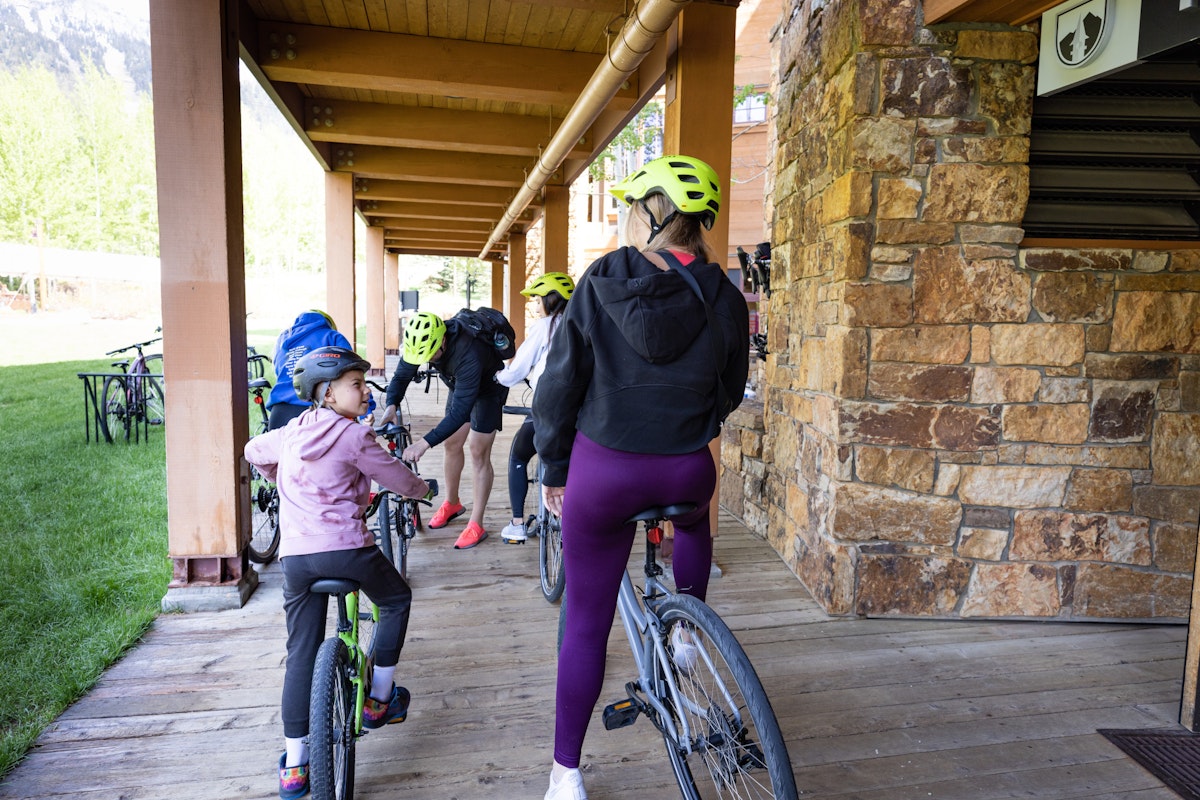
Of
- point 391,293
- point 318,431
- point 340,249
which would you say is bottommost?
point 318,431

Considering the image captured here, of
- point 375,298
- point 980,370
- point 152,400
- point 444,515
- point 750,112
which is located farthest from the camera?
point 750,112

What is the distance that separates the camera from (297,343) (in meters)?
3.70

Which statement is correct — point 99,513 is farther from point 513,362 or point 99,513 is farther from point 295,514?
point 295,514

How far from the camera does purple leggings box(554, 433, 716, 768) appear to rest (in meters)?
1.87

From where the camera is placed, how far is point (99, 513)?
6.07 meters

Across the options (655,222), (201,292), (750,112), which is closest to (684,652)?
(655,222)

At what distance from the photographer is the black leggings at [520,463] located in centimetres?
439

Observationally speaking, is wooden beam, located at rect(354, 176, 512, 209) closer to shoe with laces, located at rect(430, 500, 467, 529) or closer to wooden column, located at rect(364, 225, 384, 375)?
wooden column, located at rect(364, 225, 384, 375)

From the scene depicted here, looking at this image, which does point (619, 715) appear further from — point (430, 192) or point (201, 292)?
point (430, 192)

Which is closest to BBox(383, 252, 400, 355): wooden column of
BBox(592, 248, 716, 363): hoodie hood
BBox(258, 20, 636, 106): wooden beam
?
BBox(258, 20, 636, 106): wooden beam

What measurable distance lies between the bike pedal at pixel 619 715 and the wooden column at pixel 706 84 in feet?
7.26

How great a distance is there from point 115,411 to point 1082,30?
1002 cm

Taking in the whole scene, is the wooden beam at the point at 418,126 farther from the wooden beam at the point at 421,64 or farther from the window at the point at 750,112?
the window at the point at 750,112

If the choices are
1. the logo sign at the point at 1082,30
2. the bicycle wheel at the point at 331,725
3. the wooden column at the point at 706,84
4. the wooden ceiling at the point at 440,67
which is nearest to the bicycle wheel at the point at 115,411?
the wooden ceiling at the point at 440,67
